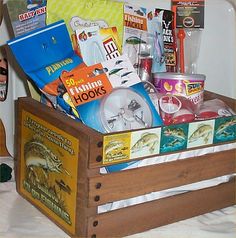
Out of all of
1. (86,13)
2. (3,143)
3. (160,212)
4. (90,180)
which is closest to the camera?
(90,180)

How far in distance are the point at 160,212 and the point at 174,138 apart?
13 cm

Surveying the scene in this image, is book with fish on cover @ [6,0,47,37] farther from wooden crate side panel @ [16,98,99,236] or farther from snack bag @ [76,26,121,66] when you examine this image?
wooden crate side panel @ [16,98,99,236]

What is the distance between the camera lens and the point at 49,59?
0.84 metres

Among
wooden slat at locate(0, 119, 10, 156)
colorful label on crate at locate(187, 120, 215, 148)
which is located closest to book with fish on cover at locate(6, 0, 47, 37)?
wooden slat at locate(0, 119, 10, 156)

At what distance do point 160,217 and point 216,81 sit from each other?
1.62ft

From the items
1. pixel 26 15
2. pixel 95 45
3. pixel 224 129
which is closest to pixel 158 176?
pixel 224 129

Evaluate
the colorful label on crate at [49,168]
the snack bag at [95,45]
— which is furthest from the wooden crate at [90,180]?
the snack bag at [95,45]

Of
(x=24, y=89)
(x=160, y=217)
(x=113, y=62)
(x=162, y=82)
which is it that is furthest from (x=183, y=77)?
(x=24, y=89)

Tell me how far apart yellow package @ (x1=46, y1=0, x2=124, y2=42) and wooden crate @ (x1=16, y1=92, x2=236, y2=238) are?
0.60 feet

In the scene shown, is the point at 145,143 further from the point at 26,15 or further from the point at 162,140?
the point at 26,15

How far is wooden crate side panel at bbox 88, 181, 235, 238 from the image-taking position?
0.72 m

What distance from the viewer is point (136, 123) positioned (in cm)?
79

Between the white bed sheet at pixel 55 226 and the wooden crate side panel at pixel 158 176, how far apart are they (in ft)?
0.25

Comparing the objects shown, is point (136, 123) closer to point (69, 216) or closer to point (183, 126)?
point (183, 126)
